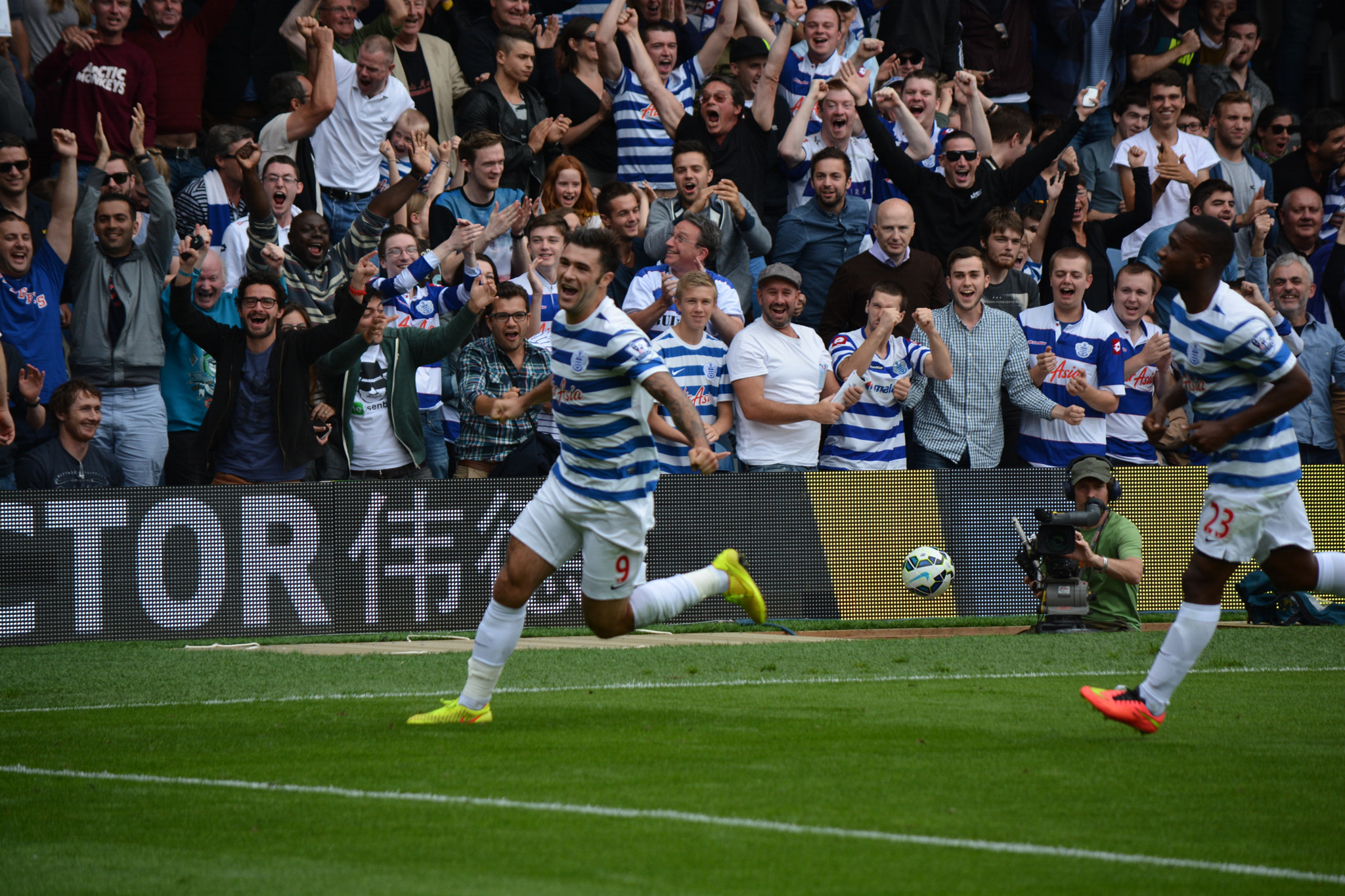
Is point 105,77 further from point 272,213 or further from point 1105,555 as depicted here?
point 1105,555

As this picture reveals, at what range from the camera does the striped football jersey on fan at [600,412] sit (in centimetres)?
767

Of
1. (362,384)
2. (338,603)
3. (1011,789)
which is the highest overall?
(362,384)

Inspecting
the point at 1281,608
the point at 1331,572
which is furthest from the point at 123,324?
the point at 1281,608

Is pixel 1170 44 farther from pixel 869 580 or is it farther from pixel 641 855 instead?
pixel 641 855

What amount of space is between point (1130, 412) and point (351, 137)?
7951 millimetres

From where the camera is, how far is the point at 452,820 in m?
5.62

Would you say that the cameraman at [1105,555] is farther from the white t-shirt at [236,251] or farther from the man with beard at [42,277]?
the man with beard at [42,277]

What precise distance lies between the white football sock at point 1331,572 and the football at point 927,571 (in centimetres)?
521

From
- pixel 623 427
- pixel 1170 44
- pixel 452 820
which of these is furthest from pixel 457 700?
pixel 1170 44

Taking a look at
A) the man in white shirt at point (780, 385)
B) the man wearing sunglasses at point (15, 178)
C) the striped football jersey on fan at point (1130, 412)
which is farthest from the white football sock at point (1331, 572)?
the man wearing sunglasses at point (15, 178)

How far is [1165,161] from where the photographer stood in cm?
→ 1641

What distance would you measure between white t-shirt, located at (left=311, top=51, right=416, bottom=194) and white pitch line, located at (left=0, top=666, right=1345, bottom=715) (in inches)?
287

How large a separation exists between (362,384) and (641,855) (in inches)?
333

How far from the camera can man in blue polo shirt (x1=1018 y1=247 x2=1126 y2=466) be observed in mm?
13750
